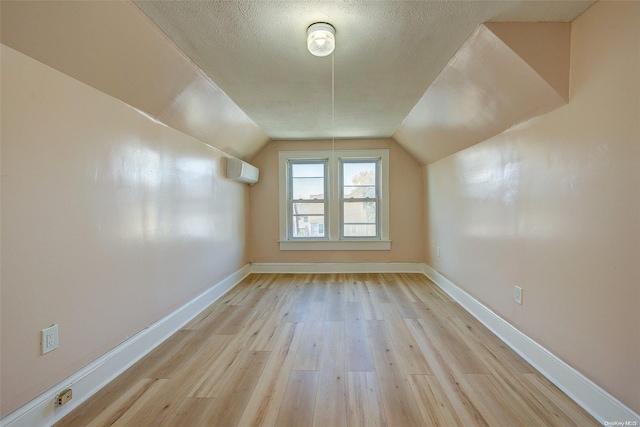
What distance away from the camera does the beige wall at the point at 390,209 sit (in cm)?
421

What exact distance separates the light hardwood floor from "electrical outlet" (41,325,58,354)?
39 cm

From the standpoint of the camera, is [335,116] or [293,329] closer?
[293,329]

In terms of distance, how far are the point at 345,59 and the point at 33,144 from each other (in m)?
1.84

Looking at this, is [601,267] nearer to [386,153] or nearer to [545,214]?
[545,214]

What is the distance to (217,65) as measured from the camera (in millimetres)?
1976

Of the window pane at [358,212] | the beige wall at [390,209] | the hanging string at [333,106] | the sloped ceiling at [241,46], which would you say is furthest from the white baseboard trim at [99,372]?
the window pane at [358,212]

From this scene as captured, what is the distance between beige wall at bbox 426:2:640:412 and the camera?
1.20m

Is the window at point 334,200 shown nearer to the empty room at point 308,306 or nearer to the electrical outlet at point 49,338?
the empty room at point 308,306

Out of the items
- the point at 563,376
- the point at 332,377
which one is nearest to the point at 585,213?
the point at 563,376

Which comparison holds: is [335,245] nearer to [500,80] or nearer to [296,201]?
[296,201]

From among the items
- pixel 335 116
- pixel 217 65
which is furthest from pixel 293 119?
pixel 217 65

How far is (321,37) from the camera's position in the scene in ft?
5.18

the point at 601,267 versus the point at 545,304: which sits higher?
the point at 601,267

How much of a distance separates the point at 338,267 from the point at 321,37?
3.32m
